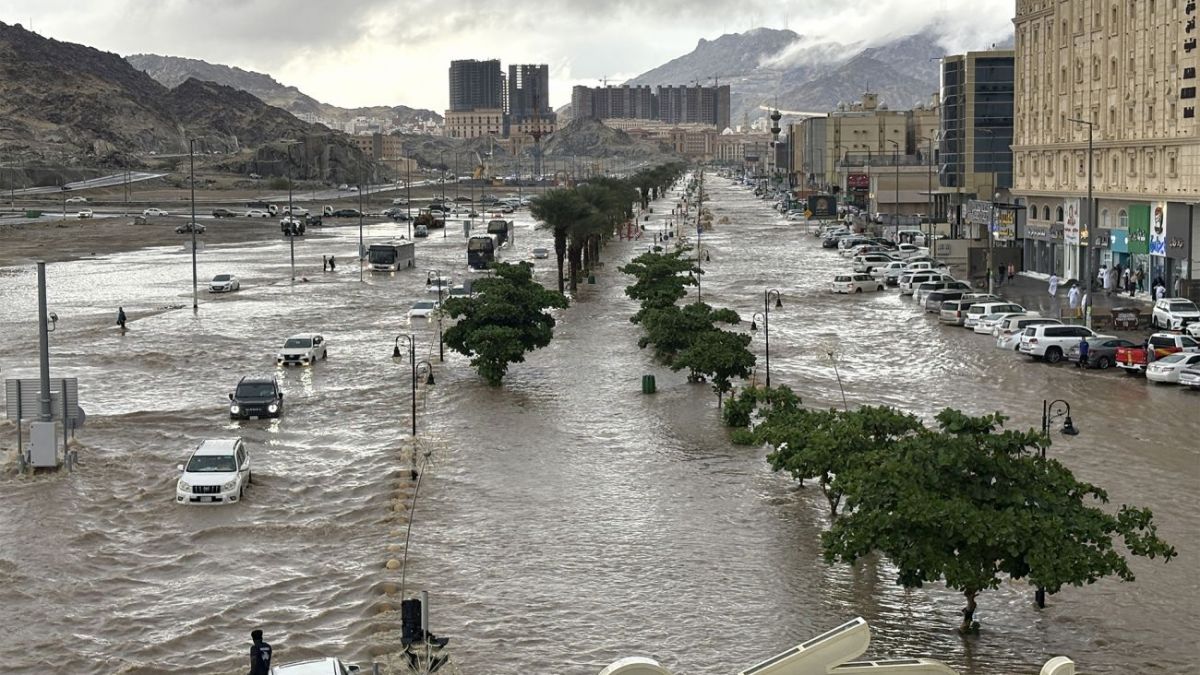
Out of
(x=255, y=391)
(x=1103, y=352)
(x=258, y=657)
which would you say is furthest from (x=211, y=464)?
(x=1103, y=352)

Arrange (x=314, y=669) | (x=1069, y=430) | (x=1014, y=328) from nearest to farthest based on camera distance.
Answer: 1. (x=314, y=669)
2. (x=1069, y=430)
3. (x=1014, y=328)

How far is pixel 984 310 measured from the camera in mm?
58250

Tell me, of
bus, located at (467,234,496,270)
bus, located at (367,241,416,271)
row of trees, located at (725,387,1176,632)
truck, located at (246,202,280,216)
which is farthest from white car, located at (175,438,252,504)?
truck, located at (246,202,280,216)

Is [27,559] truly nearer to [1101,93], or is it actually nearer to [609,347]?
[609,347]

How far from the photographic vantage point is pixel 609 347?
55344 millimetres

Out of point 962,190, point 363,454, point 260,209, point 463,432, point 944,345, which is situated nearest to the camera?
point 363,454

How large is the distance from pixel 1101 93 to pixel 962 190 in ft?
136

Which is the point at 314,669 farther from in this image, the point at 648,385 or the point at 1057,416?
the point at 648,385

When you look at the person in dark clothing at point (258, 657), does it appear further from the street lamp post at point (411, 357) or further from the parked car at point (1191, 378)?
the parked car at point (1191, 378)

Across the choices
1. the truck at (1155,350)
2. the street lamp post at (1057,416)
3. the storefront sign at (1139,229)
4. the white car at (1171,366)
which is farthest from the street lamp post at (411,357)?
the storefront sign at (1139,229)

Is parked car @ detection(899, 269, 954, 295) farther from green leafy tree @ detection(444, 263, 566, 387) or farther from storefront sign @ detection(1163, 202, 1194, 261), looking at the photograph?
green leafy tree @ detection(444, 263, 566, 387)

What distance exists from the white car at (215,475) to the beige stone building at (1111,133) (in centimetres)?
3253

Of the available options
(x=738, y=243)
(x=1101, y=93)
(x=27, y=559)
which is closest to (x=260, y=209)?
(x=738, y=243)

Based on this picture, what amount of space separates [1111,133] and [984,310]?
13.4m
